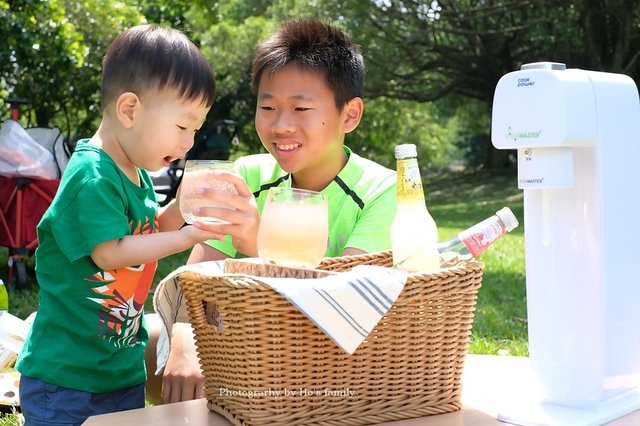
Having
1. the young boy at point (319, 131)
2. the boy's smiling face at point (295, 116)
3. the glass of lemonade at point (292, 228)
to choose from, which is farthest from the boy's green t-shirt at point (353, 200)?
the glass of lemonade at point (292, 228)

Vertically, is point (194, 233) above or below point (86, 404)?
above

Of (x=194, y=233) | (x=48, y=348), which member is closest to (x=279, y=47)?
(x=194, y=233)

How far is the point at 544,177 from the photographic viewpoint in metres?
1.45

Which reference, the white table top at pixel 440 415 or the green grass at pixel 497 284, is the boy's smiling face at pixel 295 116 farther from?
the green grass at pixel 497 284

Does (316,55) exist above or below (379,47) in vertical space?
below

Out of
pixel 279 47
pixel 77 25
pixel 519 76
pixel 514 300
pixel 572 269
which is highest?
pixel 77 25

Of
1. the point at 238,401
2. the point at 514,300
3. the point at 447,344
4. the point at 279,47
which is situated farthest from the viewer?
the point at 514,300

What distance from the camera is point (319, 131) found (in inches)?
86.8

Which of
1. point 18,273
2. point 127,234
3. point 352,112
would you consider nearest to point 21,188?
point 18,273

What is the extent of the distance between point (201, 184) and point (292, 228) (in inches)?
9.1

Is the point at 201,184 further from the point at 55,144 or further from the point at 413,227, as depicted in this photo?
the point at 55,144

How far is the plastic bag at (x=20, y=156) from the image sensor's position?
5445mm

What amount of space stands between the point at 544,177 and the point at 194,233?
0.69 meters

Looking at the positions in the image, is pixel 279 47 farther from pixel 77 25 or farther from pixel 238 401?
pixel 77 25
